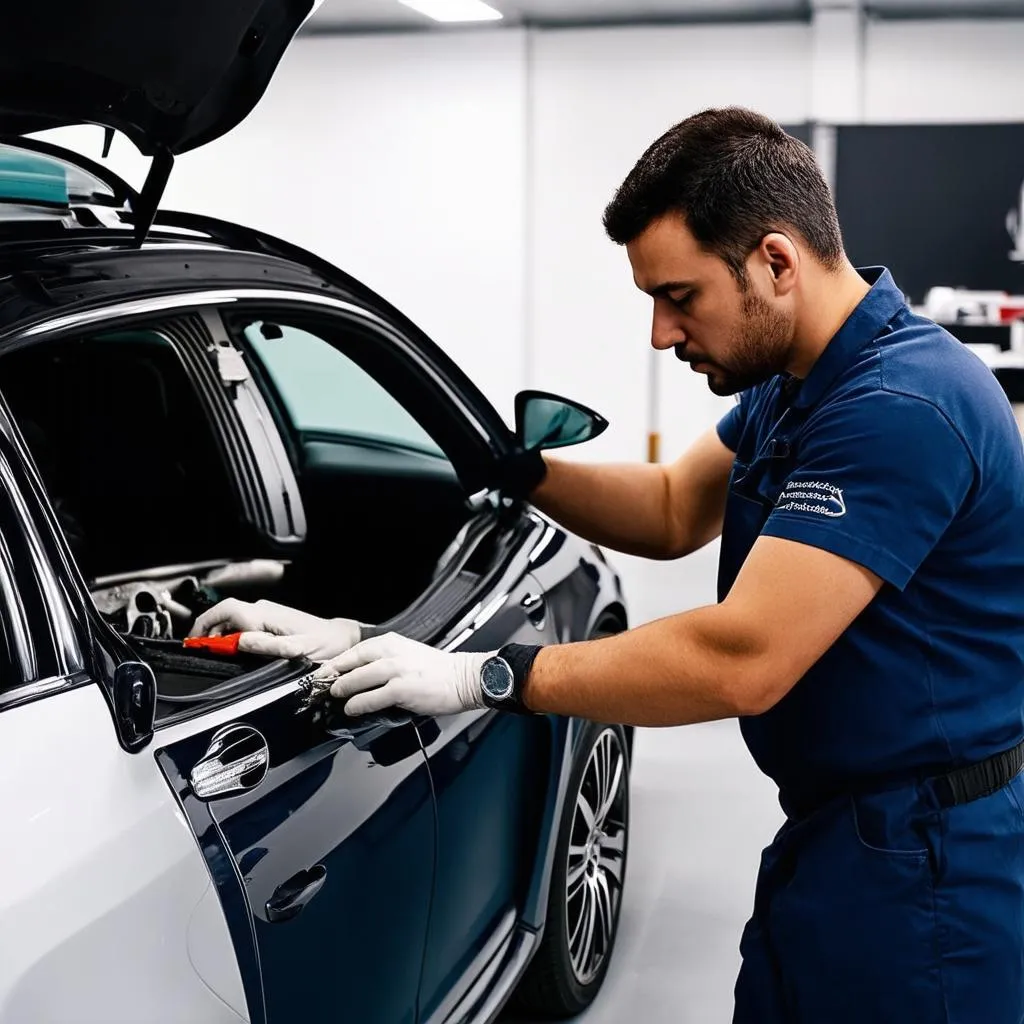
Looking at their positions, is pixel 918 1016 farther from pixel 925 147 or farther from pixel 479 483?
pixel 925 147

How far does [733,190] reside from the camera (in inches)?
58.6

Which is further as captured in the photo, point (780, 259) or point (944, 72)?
point (944, 72)

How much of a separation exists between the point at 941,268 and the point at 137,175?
201 inches

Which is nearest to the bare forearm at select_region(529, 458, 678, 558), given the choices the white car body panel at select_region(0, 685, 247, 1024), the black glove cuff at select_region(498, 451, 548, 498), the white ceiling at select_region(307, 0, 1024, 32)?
the black glove cuff at select_region(498, 451, 548, 498)

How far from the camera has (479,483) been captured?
7.98 ft

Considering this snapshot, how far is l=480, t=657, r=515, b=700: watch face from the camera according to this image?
5.19ft

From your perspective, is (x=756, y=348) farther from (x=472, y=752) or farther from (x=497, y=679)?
(x=472, y=752)

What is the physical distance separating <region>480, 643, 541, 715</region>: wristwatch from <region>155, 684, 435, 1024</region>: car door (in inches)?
5.7

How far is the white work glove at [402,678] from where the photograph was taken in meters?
1.58

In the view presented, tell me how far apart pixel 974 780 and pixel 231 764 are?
902mm

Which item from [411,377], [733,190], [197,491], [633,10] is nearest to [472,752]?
[411,377]

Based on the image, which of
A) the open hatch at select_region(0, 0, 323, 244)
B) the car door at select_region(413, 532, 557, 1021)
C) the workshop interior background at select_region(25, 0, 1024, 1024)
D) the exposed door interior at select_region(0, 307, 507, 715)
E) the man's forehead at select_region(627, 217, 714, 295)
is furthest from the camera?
the workshop interior background at select_region(25, 0, 1024, 1024)

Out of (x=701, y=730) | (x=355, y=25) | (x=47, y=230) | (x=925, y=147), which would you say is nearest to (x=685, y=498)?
(x=47, y=230)

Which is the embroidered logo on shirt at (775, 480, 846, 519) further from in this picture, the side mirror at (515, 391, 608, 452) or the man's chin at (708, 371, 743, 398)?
the side mirror at (515, 391, 608, 452)
